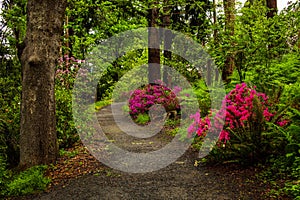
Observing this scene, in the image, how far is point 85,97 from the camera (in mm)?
9680

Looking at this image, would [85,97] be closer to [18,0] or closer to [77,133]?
[77,133]

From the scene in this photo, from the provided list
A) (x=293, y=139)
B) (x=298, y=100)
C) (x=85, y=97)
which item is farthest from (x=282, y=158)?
(x=85, y=97)

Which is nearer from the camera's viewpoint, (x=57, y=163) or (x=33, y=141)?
(x=33, y=141)

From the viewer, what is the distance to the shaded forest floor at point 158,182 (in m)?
4.12

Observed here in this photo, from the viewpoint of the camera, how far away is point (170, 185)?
454 centimetres

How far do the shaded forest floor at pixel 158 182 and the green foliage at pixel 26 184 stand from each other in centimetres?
17

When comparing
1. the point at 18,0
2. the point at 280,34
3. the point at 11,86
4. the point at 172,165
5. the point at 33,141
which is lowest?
Result: the point at 172,165

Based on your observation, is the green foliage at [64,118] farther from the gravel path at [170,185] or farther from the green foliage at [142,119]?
the green foliage at [142,119]

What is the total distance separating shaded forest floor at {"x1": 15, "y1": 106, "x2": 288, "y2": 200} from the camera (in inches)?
162

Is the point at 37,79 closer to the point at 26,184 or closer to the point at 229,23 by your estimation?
the point at 26,184

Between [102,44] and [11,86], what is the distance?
774 inches

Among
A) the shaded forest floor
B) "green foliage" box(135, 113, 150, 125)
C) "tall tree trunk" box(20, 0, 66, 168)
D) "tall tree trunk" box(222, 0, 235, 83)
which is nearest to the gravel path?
the shaded forest floor

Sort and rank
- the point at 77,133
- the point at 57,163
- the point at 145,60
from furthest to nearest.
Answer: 1. the point at 145,60
2. the point at 77,133
3. the point at 57,163

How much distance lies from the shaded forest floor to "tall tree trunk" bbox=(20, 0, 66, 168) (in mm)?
554
